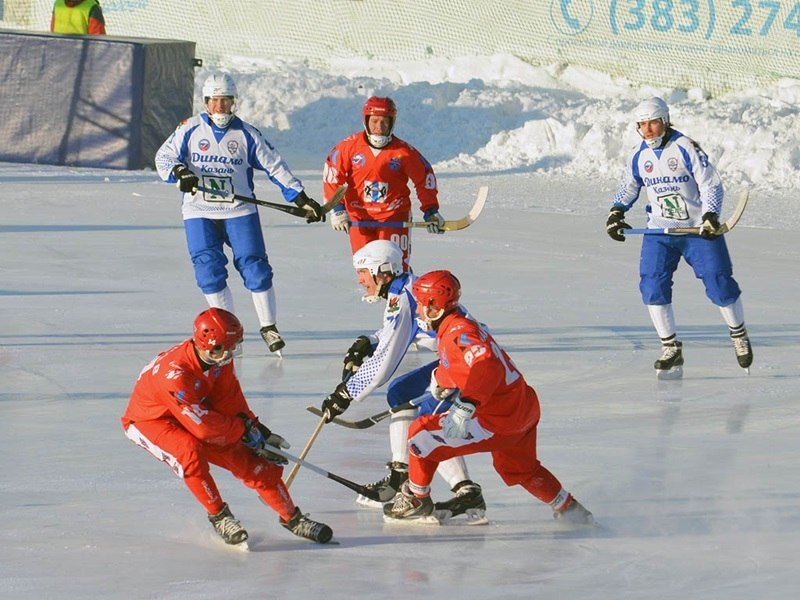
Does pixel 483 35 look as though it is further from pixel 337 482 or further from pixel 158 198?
pixel 337 482

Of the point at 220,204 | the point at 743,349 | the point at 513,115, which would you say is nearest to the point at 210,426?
the point at 220,204

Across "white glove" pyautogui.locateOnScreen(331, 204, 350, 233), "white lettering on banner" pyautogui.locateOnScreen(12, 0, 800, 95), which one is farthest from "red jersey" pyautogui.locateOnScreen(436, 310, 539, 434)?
"white lettering on banner" pyautogui.locateOnScreen(12, 0, 800, 95)

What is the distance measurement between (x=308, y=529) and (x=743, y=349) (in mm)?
3365

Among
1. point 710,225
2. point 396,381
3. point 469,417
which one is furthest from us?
point 710,225

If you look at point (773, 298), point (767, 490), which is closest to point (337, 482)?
point (767, 490)

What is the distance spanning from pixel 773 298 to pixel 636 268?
1107mm

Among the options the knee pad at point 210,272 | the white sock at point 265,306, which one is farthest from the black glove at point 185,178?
the white sock at point 265,306

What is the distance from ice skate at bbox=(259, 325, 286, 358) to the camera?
25.7ft

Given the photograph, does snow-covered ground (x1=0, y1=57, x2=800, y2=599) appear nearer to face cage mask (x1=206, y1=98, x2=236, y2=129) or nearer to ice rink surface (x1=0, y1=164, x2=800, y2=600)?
ice rink surface (x1=0, y1=164, x2=800, y2=600)

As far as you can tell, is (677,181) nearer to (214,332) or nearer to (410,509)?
(410,509)

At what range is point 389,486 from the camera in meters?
5.40

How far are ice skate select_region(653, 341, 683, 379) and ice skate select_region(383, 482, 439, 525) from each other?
8.69 ft

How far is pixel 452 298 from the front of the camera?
16.7 feet

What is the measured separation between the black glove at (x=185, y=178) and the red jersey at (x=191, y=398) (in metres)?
2.89
